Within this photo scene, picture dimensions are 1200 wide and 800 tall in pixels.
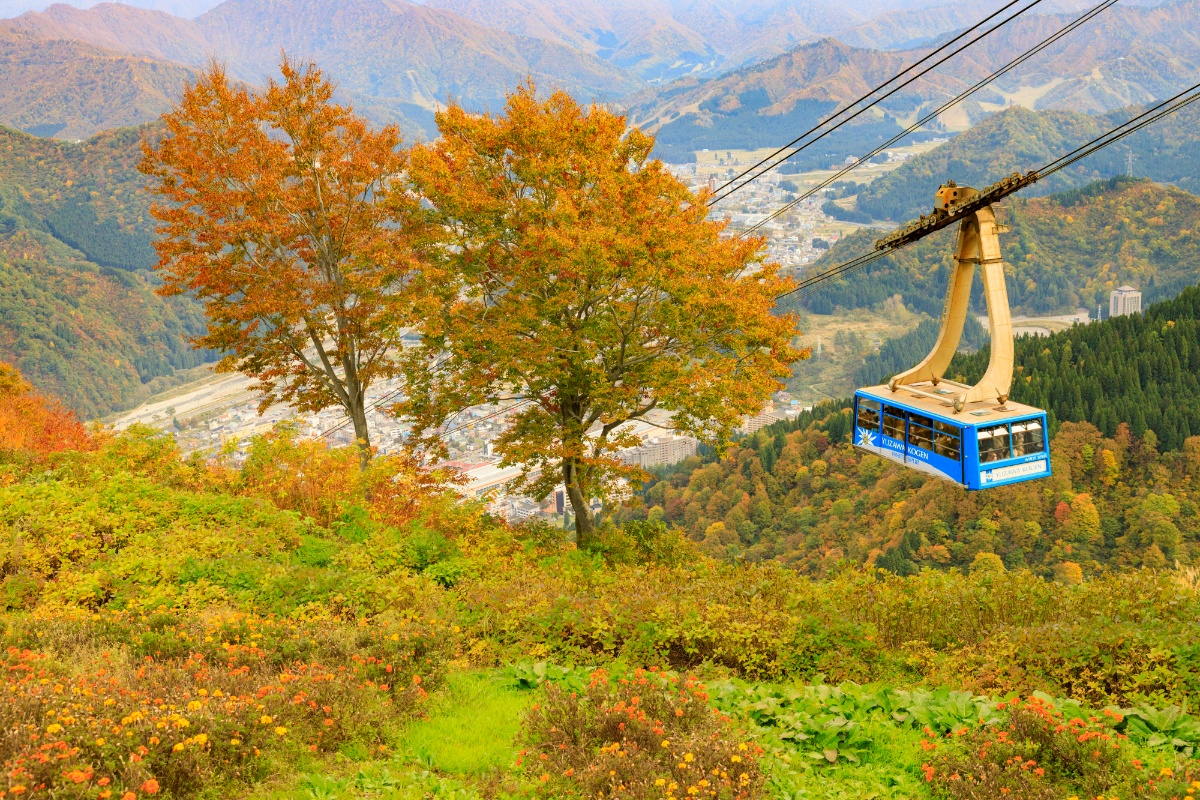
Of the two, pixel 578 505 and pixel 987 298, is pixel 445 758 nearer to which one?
pixel 987 298

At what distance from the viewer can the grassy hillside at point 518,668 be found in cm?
607

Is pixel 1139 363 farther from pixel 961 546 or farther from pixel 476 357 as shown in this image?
pixel 476 357

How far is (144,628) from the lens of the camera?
27.2ft

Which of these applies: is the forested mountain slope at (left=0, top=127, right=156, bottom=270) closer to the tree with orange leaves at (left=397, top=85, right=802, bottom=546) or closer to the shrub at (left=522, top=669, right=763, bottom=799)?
the tree with orange leaves at (left=397, top=85, right=802, bottom=546)

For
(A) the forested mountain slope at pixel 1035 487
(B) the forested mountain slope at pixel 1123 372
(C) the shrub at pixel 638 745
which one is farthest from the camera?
(B) the forested mountain slope at pixel 1123 372

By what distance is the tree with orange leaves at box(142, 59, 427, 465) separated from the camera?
16.8 m

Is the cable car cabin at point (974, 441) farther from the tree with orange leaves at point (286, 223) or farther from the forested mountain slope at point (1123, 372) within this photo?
the forested mountain slope at point (1123, 372)

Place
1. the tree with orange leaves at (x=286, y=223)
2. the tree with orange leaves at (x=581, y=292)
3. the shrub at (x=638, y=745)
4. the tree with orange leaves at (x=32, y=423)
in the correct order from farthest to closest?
the tree with orange leaves at (x=286, y=223) < the tree with orange leaves at (x=32, y=423) < the tree with orange leaves at (x=581, y=292) < the shrub at (x=638, y=745)

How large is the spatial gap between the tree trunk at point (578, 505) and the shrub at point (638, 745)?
30.4 feet

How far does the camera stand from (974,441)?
11117 mm

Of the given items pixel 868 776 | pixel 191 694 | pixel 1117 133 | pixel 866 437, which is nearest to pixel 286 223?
pixel 866 437

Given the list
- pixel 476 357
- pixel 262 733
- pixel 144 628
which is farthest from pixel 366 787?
pixel 476 357

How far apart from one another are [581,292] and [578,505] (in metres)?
4.47

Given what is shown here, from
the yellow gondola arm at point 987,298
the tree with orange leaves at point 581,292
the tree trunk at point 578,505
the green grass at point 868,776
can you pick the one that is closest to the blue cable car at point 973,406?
the yellow gondola arm at point 987,298
